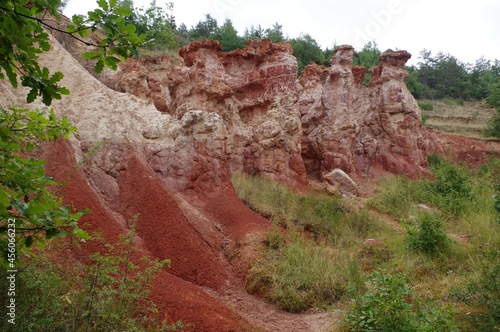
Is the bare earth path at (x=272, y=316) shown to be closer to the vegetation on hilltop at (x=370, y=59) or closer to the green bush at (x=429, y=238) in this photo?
the green bush at (x=429, y=238)

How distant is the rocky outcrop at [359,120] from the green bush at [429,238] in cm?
814

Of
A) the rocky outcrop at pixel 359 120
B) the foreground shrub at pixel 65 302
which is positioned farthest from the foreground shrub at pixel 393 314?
the rocky outcrop at pixel 359 120

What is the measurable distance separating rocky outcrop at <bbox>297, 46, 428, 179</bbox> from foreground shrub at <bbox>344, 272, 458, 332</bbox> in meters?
10.9

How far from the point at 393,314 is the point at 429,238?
3314mm

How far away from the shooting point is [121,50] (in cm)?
189

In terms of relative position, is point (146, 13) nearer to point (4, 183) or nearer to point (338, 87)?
point (338, 87)

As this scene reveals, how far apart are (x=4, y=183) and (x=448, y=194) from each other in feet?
41.1

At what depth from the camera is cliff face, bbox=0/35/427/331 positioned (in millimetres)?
6242

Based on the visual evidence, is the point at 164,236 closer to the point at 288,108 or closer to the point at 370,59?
the point at 288,108

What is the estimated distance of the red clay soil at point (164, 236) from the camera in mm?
4625

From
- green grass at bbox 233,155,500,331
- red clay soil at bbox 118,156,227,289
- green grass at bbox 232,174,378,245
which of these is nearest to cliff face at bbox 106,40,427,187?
green grass at bbox 232,174,378,245

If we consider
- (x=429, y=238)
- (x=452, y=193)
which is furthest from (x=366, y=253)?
(x=452, y=193)

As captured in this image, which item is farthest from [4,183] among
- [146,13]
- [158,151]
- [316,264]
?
[146,13]

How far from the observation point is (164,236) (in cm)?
643
